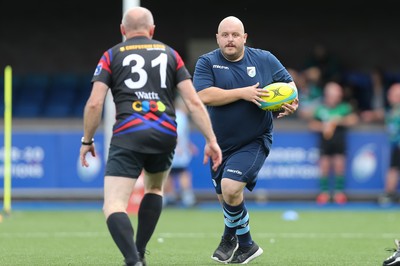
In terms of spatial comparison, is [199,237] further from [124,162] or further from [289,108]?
[124,162]

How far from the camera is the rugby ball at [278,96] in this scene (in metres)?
9.05

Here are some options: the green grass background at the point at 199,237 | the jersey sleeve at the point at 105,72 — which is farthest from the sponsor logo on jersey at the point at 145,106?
the green grass background at the point at 199,237

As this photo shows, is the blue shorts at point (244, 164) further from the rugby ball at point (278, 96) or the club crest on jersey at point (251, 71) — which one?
the club crest on jersey at point (251, 71)

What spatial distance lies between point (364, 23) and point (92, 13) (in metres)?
6.52

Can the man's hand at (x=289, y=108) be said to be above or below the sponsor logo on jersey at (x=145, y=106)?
below

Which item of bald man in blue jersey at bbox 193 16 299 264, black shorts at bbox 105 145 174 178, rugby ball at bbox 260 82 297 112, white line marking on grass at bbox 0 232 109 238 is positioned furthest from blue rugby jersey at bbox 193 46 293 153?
white line marking on grass at bbox 0 232 109 238

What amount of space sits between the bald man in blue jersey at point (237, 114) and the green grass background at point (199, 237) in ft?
1.36

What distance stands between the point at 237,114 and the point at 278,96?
0.45 m

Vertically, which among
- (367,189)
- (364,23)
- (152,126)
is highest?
(364,23)

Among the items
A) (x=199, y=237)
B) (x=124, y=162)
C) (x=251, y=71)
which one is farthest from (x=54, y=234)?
(x=124, y=162)

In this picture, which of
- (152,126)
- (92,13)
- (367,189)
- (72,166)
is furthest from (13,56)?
(152,126)

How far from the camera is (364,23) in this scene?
23250 mm

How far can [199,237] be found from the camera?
12.3 meters

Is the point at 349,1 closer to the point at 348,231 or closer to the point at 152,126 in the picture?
the point at 348,231
